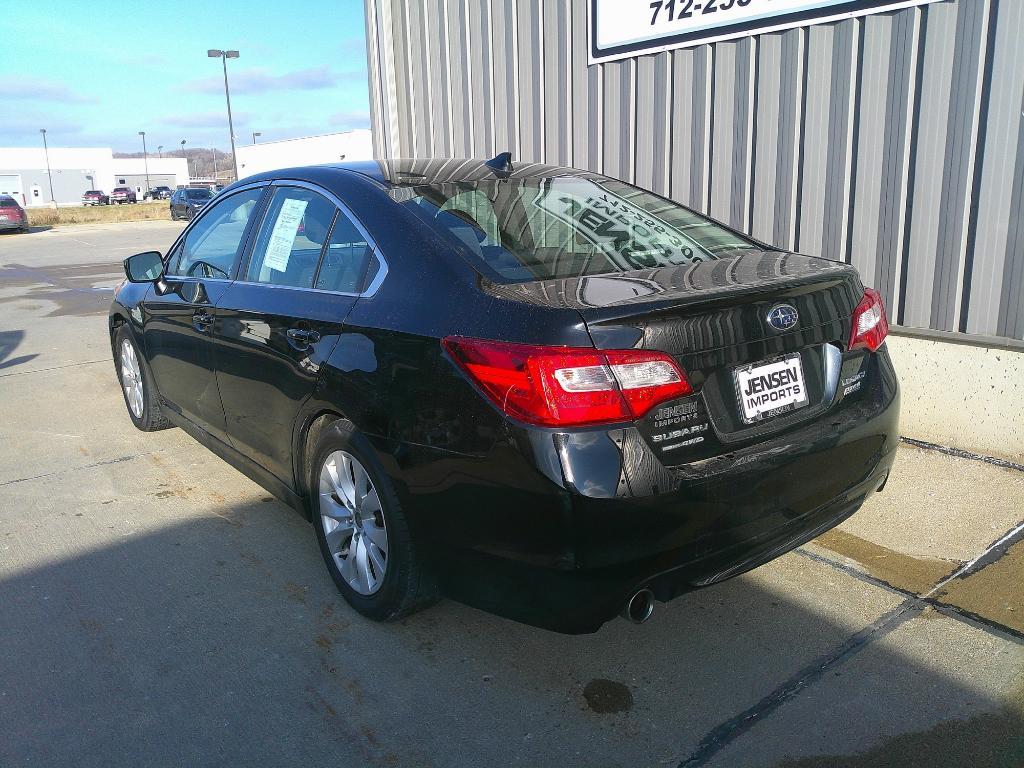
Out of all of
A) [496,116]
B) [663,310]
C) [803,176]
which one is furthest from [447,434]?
[496,116]

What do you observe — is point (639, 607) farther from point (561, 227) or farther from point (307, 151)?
point (307, 151)

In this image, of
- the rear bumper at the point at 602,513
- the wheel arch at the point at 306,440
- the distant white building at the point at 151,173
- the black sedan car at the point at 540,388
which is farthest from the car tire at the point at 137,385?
the distant white building at the point at 151,173

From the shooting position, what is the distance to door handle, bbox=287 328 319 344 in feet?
10.2

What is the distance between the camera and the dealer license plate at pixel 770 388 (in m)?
2.50

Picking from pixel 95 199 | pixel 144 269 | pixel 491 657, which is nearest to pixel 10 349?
pixel 144 269

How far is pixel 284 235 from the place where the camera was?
3572 mm

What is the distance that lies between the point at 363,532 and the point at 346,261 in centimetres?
98

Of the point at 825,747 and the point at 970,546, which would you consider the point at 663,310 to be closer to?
the point at 825,747

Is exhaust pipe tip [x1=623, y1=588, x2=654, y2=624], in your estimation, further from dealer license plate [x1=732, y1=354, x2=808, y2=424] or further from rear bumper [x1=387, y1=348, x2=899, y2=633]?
dealer license plate [x1=732, y1=354, x2=808, y2=424]

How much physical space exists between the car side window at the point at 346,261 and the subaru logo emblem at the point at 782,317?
1328 mm

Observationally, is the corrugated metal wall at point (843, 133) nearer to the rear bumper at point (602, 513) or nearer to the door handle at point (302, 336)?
the rear bumper at point (602, 513)

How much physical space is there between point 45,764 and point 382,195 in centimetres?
209

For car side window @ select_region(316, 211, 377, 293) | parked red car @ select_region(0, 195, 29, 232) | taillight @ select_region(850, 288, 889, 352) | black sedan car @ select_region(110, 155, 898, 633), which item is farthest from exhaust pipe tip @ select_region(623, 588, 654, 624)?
parked red car @ select_region(0, 195, 29, 232)

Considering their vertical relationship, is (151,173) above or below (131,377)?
above
